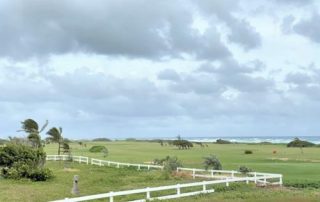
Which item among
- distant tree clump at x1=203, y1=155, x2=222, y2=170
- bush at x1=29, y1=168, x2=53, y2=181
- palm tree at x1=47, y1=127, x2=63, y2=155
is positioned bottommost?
bush at x1=29, y1=168, x2=53, y2=181

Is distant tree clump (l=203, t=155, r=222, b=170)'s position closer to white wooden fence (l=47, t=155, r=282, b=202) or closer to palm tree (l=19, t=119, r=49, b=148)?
white wooden fence (l=47, t=155, r=282, b=202)


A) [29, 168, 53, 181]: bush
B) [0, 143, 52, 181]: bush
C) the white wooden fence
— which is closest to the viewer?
the white wooden fence

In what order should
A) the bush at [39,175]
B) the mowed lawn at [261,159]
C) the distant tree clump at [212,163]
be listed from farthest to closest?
the mowed lawn at [261,159], the distant tree clump at [212,163], the bush at [39,175]

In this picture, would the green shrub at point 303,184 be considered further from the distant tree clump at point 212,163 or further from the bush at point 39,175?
the bush at point 39,175

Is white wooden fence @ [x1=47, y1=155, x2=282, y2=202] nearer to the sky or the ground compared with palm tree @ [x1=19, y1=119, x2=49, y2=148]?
nearer to the ground

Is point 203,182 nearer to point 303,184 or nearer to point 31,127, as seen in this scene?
point 303,184

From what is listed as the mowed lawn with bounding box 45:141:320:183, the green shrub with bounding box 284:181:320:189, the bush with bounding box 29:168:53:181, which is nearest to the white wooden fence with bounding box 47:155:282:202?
the green shrub with bounding box 284:181:320:189

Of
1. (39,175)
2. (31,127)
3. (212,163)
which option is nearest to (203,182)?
(39,175)

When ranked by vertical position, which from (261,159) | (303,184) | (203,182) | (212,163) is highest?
(261,159)

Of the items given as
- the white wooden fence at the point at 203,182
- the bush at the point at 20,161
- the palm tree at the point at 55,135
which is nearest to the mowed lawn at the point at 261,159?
the white wooden fence at the point at 203,182

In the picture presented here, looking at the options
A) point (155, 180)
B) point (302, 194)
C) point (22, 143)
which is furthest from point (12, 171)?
point (302, 194)

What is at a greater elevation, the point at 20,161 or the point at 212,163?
the point at 20,161

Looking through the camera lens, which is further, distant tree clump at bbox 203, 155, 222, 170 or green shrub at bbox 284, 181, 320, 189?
distant tree clump at bbox 203, 155, 222, 170

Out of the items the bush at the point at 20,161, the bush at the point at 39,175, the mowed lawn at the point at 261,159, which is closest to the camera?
the bush at the point at 39,175
